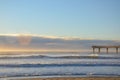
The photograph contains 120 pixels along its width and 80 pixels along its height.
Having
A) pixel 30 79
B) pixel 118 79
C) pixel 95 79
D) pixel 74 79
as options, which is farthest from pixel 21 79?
pixel 118 79

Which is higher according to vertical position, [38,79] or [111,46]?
[38,79]

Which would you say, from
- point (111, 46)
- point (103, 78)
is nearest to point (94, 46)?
point (111, 46)

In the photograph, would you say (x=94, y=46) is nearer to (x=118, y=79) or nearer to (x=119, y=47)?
(x=119, y=47)

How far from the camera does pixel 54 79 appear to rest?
1797 cm

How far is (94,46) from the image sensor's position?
307 feet

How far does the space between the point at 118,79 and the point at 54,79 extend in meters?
3.86

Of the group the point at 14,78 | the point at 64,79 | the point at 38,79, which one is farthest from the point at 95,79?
the point at 14,78

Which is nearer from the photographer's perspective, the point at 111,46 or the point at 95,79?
the point at 95,79

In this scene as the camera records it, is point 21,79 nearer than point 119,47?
Yes

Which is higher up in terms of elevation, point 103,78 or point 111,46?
point 103,78

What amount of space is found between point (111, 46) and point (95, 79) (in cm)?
8075

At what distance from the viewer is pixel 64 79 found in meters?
18.0

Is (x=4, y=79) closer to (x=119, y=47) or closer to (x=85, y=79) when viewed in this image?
(x=85, y=79)

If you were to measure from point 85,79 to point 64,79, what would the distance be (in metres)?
1.28
